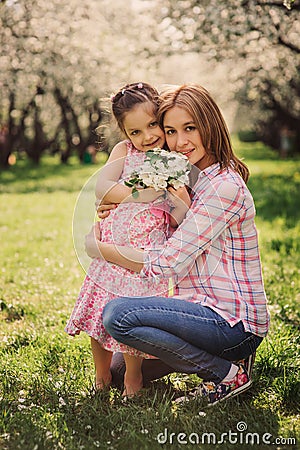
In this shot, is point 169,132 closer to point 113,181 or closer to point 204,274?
point 113,181

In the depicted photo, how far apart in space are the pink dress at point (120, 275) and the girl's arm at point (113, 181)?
0.06 meters

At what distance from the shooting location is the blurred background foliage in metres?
11.4

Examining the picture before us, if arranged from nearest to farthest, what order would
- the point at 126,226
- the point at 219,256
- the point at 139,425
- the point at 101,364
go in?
the point at 139,425
the point at 219,256
the point at 126,226
the point at 101,364

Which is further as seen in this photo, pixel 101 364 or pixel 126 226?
pixel 101 364

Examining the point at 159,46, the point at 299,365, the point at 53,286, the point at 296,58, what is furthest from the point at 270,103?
the point at 299,365

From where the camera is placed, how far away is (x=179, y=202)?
3098 millimetres

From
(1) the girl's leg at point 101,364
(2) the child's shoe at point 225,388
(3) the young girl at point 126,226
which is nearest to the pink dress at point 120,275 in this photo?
(3) the young girl at point 126,226

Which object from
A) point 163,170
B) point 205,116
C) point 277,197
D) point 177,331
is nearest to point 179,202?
point 163,170

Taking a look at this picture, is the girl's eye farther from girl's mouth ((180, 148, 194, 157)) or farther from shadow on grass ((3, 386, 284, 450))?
shadow on grass ((3, 386, 284, 450))

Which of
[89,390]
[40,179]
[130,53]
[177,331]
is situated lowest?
[40,179]

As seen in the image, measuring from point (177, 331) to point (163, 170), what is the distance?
2.39ft

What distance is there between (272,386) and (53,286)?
8.32ft

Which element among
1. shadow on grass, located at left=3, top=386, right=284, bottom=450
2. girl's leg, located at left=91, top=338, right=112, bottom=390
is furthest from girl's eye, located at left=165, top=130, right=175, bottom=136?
shadow on grass, located at left=3, top=386, right=284, bottom=450

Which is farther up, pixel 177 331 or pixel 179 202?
pixel 179 202
